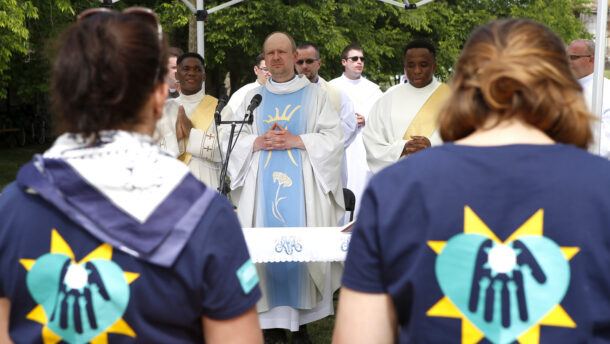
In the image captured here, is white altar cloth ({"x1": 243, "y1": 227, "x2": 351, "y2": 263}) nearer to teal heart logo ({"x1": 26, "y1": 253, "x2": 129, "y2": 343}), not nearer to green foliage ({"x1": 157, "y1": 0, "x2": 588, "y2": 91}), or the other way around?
teal heart logo ({"x1": 26, "y1": 253, "x2": 129, "y2": 343})

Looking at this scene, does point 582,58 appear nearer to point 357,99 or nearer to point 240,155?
point 240,155

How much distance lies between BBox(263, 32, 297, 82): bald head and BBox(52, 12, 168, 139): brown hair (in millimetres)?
4139

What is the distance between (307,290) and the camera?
558 centimetres

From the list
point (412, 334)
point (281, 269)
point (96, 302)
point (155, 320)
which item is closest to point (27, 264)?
point (96, 302)

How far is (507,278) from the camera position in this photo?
5.16ft

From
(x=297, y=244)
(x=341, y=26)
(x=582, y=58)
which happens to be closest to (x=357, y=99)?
(x=582, y=58)

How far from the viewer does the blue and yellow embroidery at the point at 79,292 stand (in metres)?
1.53

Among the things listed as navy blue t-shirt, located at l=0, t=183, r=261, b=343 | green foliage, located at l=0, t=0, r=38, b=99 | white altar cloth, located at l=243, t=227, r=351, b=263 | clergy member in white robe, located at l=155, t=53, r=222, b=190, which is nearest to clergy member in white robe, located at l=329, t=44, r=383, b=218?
clergy member in white robe, located at l=155, t=53, r=222, b=190

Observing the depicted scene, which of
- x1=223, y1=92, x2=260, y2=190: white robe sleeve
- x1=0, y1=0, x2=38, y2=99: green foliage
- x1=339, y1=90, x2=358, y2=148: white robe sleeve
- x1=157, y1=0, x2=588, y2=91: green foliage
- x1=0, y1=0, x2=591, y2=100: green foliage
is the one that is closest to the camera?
x1=223, y1=92, x2=260, y2=190: white robe sleeve

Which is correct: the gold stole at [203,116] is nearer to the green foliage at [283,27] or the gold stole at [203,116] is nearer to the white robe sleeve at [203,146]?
the white robe sleeve at [203,146]

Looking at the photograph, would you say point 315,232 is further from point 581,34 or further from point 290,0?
point 581,34

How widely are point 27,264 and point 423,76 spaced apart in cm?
447

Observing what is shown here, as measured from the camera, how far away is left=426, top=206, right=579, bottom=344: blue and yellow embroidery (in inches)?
61.6

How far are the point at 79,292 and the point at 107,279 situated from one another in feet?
0.22
